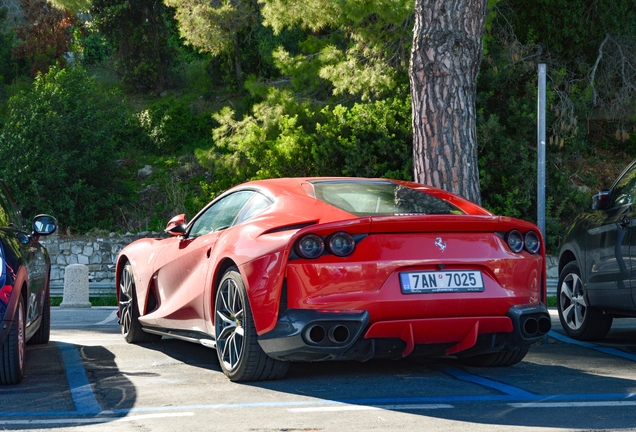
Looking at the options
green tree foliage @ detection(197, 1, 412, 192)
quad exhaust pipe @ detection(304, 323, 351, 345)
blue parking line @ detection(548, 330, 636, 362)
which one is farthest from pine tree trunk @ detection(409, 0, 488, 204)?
green tree foliage @ detection(197, 1, 412, 192)

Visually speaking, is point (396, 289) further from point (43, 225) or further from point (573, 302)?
point (573, 302)

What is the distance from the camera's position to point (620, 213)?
8023 millimetres

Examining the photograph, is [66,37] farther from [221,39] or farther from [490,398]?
[490,398]

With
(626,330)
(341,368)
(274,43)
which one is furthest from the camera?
(274,43)

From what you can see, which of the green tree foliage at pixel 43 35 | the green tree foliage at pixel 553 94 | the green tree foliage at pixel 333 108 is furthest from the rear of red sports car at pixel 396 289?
the green tree foliage at pixel 43 35

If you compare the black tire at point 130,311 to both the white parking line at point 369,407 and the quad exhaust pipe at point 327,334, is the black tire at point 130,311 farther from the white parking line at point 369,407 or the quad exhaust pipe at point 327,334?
the white parking line at point 369,407

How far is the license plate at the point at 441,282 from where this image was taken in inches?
236

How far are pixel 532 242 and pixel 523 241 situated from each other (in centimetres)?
9

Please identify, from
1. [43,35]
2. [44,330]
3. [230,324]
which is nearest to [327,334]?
[230,324]

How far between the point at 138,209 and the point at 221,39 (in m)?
4.93

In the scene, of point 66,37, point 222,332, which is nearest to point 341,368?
point 222,332

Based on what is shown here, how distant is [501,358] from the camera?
702cm

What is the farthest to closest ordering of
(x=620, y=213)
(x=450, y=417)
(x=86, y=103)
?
(x=86, y=103)
(x=620, y=213)
(x=450, y=417)

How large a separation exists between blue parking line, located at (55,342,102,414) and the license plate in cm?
194
